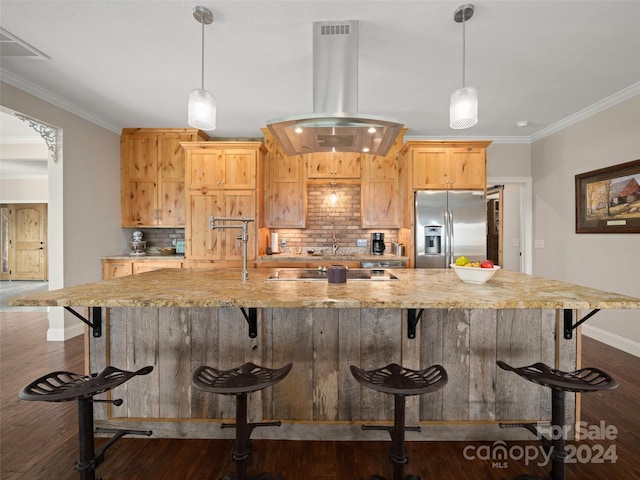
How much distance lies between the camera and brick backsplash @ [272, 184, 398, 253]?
Answer: 491 centimetres

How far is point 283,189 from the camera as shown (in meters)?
4.66

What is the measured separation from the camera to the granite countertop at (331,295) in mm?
1416

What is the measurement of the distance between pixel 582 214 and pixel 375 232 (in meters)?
2.53

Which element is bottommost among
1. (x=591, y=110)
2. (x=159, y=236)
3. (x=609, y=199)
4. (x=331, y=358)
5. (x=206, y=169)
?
(x=331, y=358)

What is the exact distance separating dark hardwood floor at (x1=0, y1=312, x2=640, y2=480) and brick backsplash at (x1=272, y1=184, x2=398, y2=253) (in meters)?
3.15

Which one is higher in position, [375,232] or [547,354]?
[375,232]

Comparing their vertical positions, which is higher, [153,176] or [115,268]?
[153,176]

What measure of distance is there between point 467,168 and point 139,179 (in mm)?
4522

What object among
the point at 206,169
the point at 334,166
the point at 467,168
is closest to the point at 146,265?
the point at 206,169

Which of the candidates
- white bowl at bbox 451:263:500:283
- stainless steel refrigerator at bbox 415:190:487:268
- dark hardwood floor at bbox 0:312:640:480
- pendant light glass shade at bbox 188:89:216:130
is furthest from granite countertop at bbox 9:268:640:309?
stainless steel refrigerator at bbox 415:190:487:268

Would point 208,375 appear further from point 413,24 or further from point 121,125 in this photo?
point 121,125

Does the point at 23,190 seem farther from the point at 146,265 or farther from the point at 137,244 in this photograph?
the point at 146,265

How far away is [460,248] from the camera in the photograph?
166 inches

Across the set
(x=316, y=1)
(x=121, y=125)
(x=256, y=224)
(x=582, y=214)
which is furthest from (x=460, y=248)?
(x=121, y=125)
